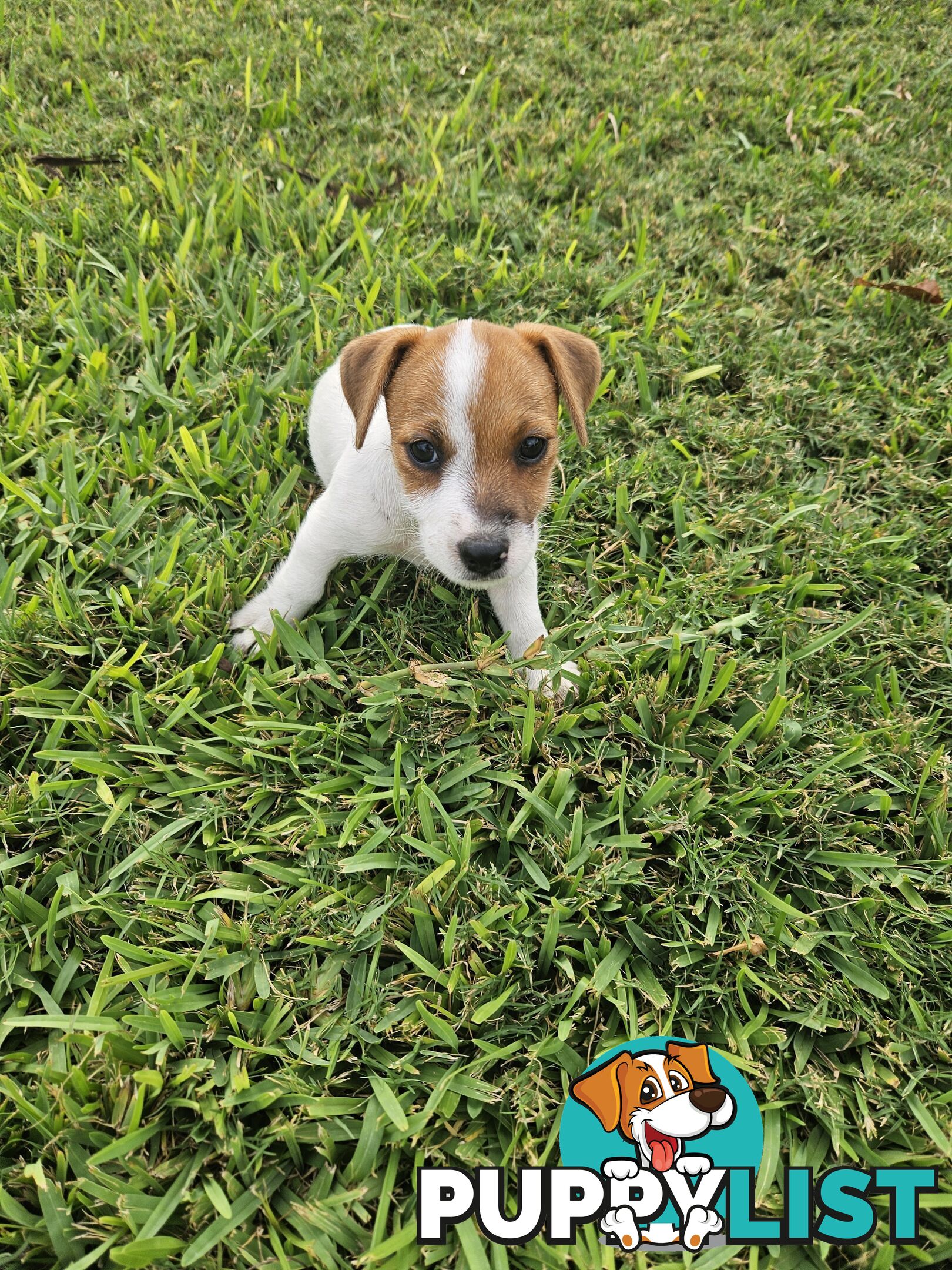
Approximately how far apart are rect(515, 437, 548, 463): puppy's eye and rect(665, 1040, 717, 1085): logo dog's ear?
6.87 ft

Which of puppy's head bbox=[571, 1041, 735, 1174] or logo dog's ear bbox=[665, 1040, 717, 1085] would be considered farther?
logo dog's ear bbox=[665, 1040, 717, 1085]

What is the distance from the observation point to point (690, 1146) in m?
2.57

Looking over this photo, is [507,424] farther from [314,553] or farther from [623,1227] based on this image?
[623,1227]

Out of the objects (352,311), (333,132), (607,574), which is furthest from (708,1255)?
(333,132)

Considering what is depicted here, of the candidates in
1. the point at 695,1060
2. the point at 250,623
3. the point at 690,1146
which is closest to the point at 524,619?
the point at 250,623

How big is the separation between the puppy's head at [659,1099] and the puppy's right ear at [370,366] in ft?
7.81

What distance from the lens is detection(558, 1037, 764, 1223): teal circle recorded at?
254cm

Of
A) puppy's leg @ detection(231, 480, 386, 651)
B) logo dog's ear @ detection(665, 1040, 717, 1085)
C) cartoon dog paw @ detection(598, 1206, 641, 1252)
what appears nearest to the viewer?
cartoon dog paw @ detection(598, 1206, 641, 1252)

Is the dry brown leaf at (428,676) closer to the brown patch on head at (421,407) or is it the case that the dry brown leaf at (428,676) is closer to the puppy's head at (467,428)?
the puppy's head at (467,428)

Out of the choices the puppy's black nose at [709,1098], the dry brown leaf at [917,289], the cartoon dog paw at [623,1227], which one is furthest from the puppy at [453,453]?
the dry brown leaf at [917,289]

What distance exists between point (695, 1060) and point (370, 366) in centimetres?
270

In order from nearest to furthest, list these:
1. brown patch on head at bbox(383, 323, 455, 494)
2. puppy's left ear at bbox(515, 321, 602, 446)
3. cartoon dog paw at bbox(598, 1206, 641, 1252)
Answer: cartoon dog paw at bbox(598, 1206, 641, 1252), brown patch on head at bbox(383, 323, 455, 494), puppy's left ear at bbox(515, 321, 602, 446)

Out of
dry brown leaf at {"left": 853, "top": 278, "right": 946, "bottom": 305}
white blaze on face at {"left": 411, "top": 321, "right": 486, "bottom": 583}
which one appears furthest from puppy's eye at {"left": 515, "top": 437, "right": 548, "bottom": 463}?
dry brown leaf at {"left": 853, "top": 278, "right": 946, "bottom": 305}

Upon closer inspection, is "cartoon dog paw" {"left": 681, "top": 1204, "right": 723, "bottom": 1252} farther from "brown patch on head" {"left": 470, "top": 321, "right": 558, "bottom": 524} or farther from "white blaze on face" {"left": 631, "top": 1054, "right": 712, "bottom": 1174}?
"brown patch on head" {"left": 470, "top": 321, "right": 558, "bottom": 524}
